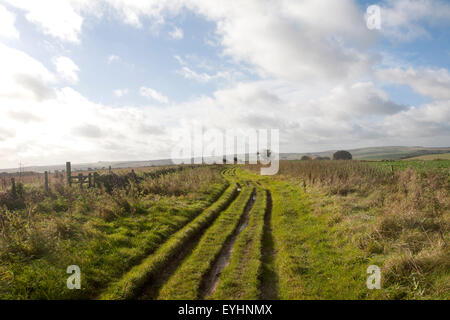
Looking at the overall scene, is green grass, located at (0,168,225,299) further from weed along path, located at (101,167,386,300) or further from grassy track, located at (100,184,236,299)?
weed along path, located at (101,167,386,300)

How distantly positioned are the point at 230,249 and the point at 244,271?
6.15 feet

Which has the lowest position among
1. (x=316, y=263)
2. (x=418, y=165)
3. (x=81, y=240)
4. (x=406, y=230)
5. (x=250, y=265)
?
(x=316, y=263)

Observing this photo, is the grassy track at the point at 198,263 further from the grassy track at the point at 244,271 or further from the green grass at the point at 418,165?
the green grass at the point at 418,165

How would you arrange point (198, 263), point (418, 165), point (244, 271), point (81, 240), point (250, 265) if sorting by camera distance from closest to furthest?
1. point (244, 271)
2. point (250, 265)
3. point (198, 263)
4. point (81, 240)
5. point (418, 165)

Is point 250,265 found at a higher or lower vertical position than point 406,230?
lower

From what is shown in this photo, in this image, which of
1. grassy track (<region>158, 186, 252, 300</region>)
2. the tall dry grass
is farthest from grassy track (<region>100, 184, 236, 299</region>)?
the tall dry grass

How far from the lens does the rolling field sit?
19.7 ft

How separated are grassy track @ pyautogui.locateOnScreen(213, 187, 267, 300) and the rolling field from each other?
3 cm

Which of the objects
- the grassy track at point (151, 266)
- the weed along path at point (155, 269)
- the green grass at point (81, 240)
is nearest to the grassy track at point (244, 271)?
the weed along path at point (155, 269)

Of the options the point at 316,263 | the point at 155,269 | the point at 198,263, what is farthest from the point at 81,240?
the point at 316,263

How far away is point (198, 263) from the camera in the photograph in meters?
7.60

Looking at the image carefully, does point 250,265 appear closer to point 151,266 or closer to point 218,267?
point 218,267

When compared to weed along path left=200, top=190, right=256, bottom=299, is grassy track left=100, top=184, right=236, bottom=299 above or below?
above
